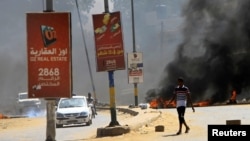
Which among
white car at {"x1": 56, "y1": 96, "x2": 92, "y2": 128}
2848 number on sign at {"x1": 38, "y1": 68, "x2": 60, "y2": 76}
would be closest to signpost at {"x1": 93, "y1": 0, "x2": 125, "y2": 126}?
2848 number on sign at {"x1": 38, "y1": 68, "x2": 60, "y2": 76}

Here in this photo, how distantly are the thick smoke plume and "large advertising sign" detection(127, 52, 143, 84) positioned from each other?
1466cm

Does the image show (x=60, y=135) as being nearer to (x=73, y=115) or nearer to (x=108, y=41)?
(x=73, y=115)

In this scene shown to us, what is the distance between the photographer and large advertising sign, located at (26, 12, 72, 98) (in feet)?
43.4

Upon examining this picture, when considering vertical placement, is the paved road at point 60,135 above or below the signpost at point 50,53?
below

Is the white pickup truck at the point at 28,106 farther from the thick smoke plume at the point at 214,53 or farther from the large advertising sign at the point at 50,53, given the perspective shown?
the large advertising sign at the point at 50,53

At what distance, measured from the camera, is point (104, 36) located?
1720 cm

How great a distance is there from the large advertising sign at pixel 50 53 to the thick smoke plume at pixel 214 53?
34419mm

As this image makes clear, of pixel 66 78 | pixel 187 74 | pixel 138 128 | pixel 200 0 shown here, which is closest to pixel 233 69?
pixel 187 74

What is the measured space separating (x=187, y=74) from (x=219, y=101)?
25.4 feet

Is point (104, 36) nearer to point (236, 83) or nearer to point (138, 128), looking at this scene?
point (138, 128)

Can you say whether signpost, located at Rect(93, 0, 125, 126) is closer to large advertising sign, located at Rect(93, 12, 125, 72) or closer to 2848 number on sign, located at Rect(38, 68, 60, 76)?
large advertising sign, located at Rect(93, 12, 125, 72)

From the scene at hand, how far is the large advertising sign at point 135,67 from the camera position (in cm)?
3347

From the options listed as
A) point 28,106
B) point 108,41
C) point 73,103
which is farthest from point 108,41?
point 28,106

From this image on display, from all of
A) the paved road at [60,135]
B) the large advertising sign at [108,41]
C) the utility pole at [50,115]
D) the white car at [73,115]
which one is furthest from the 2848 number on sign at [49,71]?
the white car at [73,115]
